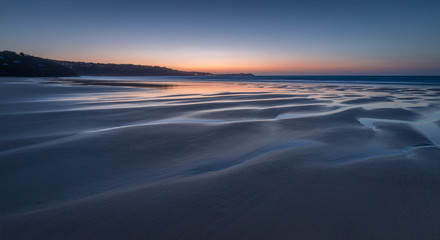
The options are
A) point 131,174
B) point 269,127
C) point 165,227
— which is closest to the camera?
point 165,227

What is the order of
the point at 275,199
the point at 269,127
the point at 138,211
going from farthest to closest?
the point at 269,127 → the point at 275,199 → the point at 138,211

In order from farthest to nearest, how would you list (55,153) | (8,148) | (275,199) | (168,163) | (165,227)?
(8,148) → (55,153) → (168,163) → (275,199) → (165,227)

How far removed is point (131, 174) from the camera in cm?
292

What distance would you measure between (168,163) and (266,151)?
1645 millimetres

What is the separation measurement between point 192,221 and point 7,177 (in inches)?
97.1

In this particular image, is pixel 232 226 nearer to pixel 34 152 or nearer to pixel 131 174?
pixel 131 174

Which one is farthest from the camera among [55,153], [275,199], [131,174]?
[55,153]

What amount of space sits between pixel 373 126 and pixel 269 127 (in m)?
2.77

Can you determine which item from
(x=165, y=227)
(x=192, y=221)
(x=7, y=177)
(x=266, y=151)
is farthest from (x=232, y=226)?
(x=7, y=177)

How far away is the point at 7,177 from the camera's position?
2730 millimetres

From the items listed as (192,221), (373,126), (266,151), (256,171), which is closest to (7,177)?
(192,221)

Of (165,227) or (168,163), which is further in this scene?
(168,163)

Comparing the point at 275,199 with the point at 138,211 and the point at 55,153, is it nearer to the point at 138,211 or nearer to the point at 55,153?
the point at 138,211

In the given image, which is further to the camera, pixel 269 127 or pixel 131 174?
pixel 269 127
